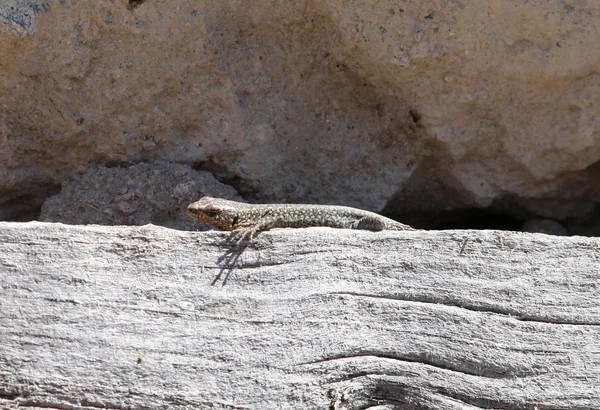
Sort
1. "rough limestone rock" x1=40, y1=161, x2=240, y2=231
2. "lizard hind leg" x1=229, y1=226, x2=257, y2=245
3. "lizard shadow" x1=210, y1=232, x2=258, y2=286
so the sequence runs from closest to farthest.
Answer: "lizard shadow" x1=210, y1=232, x2=258, y2=286, "lizard hind leg" x1=229, y1=226, x2=257, y2=245, "rough limestone rock" x1=40, y1=161, x2=240, y2=231

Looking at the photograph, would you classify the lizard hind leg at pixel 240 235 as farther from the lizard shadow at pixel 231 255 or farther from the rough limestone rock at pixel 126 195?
the rough limestone rock at pixel 126 195

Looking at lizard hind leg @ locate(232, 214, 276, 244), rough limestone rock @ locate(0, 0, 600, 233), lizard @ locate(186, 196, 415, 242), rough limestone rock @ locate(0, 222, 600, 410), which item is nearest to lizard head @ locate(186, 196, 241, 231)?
lizard @ locate(186, 196, 415, 242)

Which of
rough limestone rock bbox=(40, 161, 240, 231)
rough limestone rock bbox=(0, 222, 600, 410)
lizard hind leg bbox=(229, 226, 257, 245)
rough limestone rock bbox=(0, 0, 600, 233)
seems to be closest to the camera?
rough limestone rock bbox=(0, 222, 600, 410)

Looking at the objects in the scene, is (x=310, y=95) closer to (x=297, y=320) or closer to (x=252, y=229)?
(x=252, y=229)

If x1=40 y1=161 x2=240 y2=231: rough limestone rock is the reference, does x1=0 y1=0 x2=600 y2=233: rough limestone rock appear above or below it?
above

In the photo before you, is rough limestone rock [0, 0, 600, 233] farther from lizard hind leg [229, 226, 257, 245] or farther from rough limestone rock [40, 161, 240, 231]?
lizard hind leg [229, 226, 257, 245]

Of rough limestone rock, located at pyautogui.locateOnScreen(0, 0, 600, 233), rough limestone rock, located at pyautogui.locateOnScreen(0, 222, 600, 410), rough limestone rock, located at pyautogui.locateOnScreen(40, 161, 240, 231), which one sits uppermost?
rough limestone rock, located at pyautogui.locateOnScreen(0, 0, 600, 233)

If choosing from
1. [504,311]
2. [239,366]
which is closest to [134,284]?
[239,366]

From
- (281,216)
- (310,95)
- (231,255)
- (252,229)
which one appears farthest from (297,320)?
(310,95)
